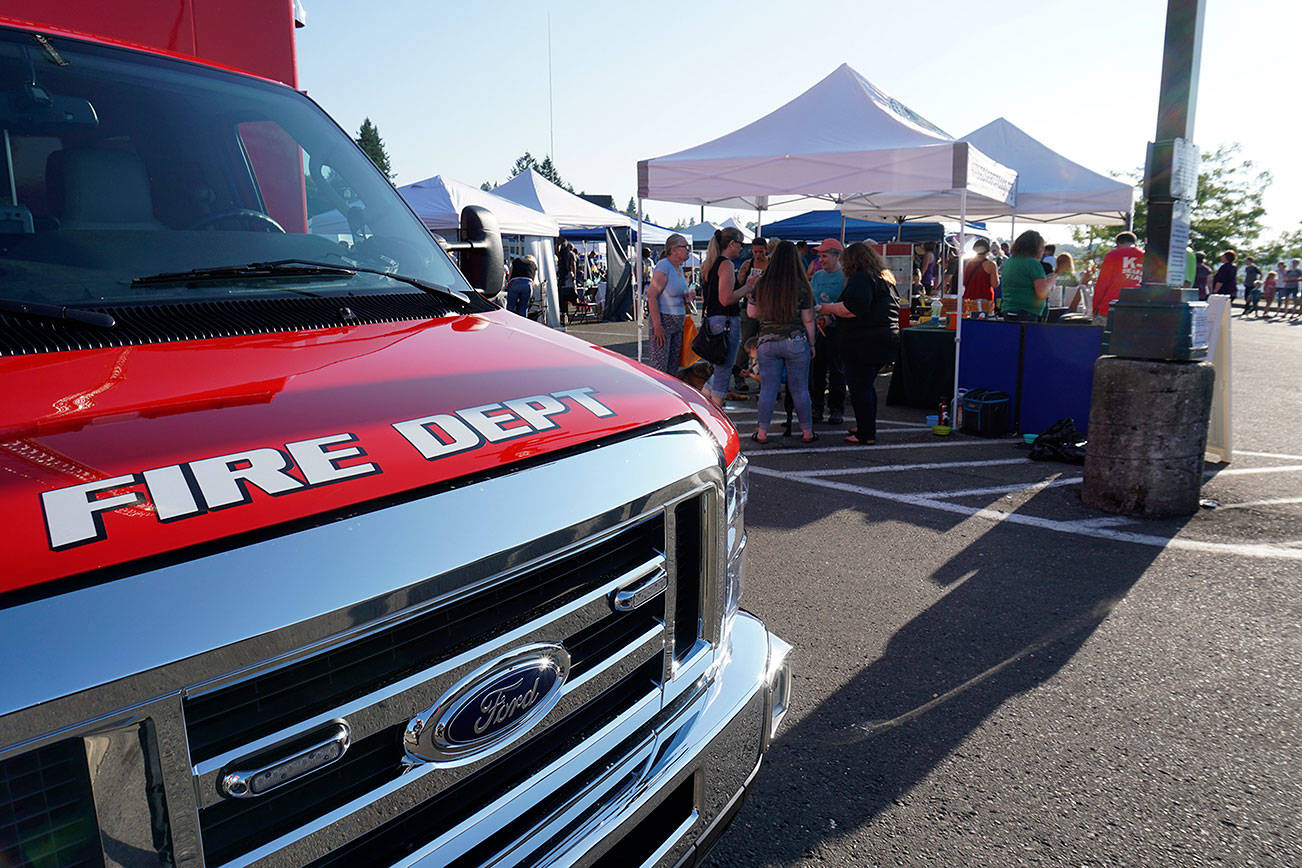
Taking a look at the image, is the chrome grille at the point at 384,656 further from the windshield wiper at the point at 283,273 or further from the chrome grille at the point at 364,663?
the windshield wiper at the point at 283,273

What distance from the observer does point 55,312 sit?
1.51 metres

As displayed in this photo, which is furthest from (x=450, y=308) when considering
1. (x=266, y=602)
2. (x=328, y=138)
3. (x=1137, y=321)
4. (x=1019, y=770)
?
(x=1137, y=321)

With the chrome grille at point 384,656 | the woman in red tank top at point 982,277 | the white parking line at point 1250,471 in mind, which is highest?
the woman in red tank top at point 982,277

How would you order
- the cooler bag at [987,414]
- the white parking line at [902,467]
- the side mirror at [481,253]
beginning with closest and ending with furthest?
1. the side mirror at [481,253]
2. the white parking line at [902,467]
3. the cooler bag at [987,414]

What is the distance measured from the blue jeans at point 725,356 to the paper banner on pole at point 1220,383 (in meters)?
4.24

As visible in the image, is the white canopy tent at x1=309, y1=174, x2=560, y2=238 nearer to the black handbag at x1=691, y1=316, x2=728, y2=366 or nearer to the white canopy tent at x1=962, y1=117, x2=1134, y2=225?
the black handbag at x1=691, y1=316, x2=728, y2=366

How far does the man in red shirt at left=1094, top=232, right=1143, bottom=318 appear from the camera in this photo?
8.15 meters

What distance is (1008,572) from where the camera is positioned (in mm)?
4539

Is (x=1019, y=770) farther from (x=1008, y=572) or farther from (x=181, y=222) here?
(x=181, y=222)

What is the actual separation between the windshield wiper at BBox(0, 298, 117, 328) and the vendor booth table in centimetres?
740

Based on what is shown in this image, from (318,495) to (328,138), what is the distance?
1.90 m

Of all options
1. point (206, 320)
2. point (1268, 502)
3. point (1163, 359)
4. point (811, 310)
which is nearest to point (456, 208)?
point (811, 310)

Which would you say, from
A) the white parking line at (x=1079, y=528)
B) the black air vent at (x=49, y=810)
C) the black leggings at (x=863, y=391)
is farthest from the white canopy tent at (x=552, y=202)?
the black air vent at (x=49, y=810)

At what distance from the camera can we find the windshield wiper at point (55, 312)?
1.49 meters
